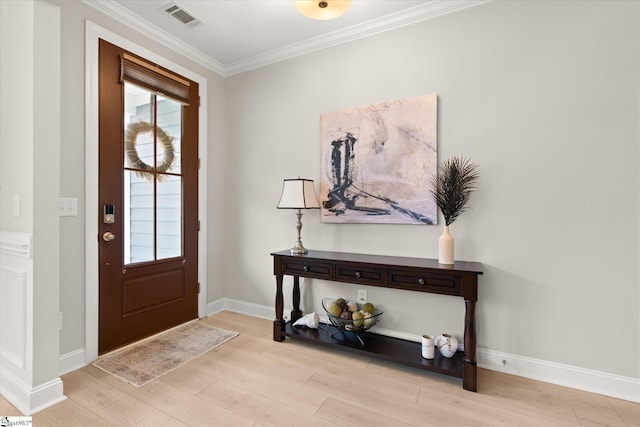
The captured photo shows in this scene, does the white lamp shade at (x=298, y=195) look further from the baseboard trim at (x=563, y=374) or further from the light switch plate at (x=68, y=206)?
the baseboard trim at (x=563, y=374)

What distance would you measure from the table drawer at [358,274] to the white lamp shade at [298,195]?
598mm

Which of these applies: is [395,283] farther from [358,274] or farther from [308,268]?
[308,268]

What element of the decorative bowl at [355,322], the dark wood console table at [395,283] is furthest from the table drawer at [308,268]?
the decorative bowl at [355,322]

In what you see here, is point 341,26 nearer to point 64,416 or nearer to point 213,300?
point 213,300

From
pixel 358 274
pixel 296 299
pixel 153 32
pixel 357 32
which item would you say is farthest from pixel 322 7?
pixel 296 299

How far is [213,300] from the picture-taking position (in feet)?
11.2

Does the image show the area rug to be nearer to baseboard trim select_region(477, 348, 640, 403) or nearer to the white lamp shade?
the white lamp shade

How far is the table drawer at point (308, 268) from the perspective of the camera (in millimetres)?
2480

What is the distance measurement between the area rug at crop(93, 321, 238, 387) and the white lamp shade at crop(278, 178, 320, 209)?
1.32 m

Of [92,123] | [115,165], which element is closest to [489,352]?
[115,165]

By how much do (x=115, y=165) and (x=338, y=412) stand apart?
2405mm

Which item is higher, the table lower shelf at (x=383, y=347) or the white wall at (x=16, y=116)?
the white wall at (x=16, y=116)

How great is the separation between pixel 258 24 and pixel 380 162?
1.59 meters

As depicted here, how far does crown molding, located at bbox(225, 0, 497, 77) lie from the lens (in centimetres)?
237
